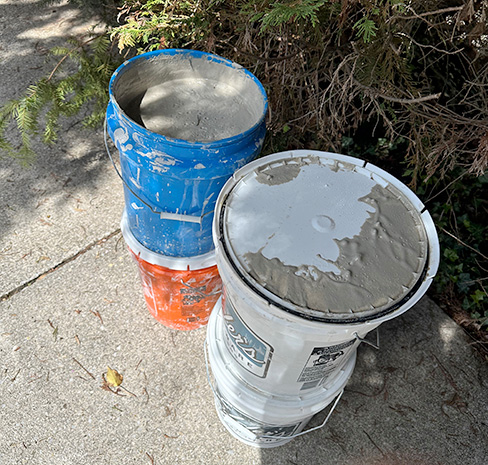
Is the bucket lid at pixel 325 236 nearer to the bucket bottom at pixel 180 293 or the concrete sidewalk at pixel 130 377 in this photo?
the bucket bottom at pixel 180 293

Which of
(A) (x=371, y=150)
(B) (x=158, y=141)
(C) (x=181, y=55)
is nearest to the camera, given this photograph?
(B) (x=158, y=141)

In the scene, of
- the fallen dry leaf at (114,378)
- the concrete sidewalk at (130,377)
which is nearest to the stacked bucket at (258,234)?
the concrete sidewalk at (130,377)

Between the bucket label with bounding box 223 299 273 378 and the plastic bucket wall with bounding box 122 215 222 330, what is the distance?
40cm

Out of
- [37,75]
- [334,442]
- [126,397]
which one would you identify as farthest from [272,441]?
[37,75]

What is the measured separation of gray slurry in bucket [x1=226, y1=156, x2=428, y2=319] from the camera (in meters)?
1.29

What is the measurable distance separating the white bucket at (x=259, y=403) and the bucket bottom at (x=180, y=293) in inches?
7.3

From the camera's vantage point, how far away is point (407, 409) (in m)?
2.43

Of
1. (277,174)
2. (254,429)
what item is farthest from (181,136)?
(254,429)

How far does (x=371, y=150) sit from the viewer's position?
3234 mm

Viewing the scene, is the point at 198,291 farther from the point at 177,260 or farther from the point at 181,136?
the point at 181,136

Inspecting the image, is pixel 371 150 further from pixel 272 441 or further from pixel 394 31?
pixel 272 441

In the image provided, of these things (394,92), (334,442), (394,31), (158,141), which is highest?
(394,31)

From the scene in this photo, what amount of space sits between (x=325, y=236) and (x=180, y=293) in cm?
113

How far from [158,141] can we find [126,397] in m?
1.50
